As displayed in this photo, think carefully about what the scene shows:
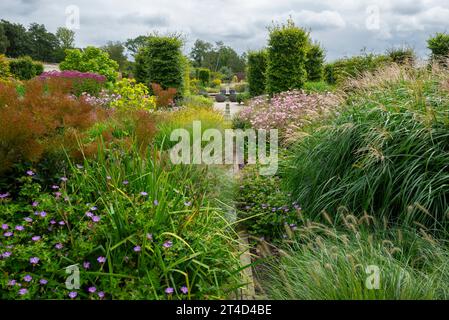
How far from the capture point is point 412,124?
13.3 ft

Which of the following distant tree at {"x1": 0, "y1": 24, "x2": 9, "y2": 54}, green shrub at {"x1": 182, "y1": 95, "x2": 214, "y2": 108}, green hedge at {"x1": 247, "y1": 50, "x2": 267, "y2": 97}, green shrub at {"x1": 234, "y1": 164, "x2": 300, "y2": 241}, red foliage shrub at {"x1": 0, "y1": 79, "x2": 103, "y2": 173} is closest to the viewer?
red foliage shrub at {"x1": 0, "y1": 79, "x2": 103, "y2": 173}

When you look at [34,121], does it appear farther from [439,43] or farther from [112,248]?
[439,43]

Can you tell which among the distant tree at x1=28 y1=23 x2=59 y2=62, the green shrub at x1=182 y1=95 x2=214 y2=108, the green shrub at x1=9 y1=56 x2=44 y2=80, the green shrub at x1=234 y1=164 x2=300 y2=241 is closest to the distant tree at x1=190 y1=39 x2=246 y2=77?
the distant tree at x1=28 y1=23 x2=59 y2=62

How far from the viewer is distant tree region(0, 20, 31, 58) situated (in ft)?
143

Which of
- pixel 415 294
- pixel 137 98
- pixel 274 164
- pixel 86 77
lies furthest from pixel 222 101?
pixel 415 294

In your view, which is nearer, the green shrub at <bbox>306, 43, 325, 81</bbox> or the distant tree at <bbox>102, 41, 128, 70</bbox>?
the green shrub at <bbox>306, 43, 325, 81</bbox>

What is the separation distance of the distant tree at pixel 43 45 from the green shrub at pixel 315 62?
102 ft

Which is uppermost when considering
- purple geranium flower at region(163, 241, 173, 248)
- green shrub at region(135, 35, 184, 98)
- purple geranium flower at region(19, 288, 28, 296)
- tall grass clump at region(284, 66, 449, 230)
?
green shrub at region(135, 35, 184, 98)

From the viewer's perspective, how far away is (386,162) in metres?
3.83

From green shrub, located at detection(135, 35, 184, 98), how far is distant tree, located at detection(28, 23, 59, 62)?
31.7 m

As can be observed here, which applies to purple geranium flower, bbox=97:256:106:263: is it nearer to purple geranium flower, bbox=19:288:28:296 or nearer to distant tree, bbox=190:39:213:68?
purple geranium flower, bbox=19:288:28:296

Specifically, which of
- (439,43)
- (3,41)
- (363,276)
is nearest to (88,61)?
(439,43)

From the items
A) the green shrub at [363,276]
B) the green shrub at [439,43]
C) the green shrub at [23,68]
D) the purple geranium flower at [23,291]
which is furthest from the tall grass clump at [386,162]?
the green shrub at [23,68]

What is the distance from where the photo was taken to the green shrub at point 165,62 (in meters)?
15.0
